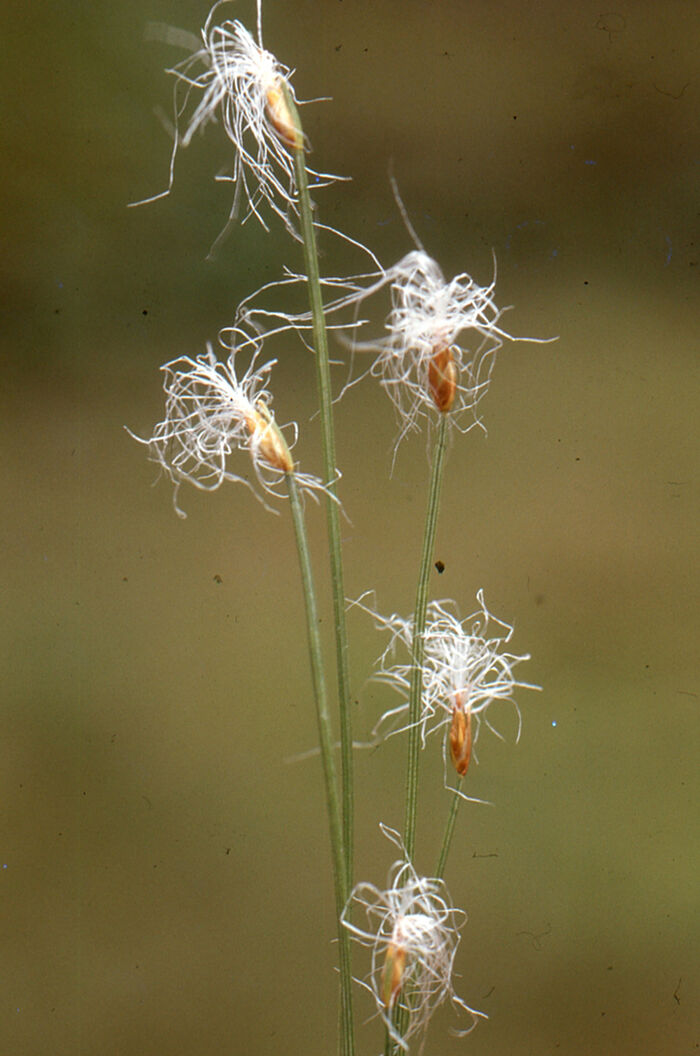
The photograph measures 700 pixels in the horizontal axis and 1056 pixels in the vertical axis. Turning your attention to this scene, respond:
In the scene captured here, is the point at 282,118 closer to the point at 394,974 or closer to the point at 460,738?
the point at 460,738

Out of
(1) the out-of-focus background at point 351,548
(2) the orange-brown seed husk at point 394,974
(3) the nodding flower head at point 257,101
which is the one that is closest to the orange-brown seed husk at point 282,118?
(3) the nodding flower head at point 257,101

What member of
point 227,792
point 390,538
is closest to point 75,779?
point 227,792

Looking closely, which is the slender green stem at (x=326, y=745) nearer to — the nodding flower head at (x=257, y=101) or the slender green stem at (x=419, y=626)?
the slender green stem at (x=419, y=626)

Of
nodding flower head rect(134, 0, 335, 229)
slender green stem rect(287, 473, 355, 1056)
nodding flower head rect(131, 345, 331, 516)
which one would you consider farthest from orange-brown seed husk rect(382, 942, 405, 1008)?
nodding flower head rect(134, 0, 335, 229)

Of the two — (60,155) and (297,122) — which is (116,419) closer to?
(60,155)

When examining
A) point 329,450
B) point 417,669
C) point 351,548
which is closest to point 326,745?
point 417,669
